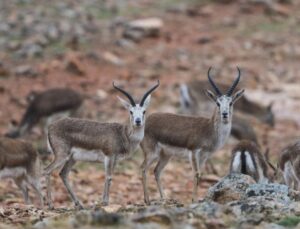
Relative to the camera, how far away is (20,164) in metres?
14.3

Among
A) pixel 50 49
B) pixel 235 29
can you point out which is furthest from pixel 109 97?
pixel 235 29

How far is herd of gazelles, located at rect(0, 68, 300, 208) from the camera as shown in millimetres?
13344

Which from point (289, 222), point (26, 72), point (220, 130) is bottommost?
point (289, 222)

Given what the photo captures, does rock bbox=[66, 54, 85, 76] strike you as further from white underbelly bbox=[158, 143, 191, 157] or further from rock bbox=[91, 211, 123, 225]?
rock bbox=[91, 211, 123, 225]

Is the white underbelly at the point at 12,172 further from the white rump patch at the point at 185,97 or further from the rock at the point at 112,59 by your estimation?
the rock at the point at 112,59

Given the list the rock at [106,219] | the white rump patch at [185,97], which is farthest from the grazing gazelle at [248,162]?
the white rump patch at [185,97]

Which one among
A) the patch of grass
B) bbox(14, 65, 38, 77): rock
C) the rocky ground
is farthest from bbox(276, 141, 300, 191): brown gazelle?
bbox(14, 65, 38, 77): rock

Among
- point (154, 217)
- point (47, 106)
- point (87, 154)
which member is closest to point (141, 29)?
point (47, 106)

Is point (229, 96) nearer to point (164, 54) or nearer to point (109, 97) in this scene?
point (109, 97)

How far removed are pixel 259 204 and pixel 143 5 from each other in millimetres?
21916

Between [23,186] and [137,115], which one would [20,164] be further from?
[137,115]

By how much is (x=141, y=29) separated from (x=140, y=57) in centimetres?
200

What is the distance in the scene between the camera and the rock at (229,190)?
11.7m

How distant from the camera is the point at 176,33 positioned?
2950 centimetres
